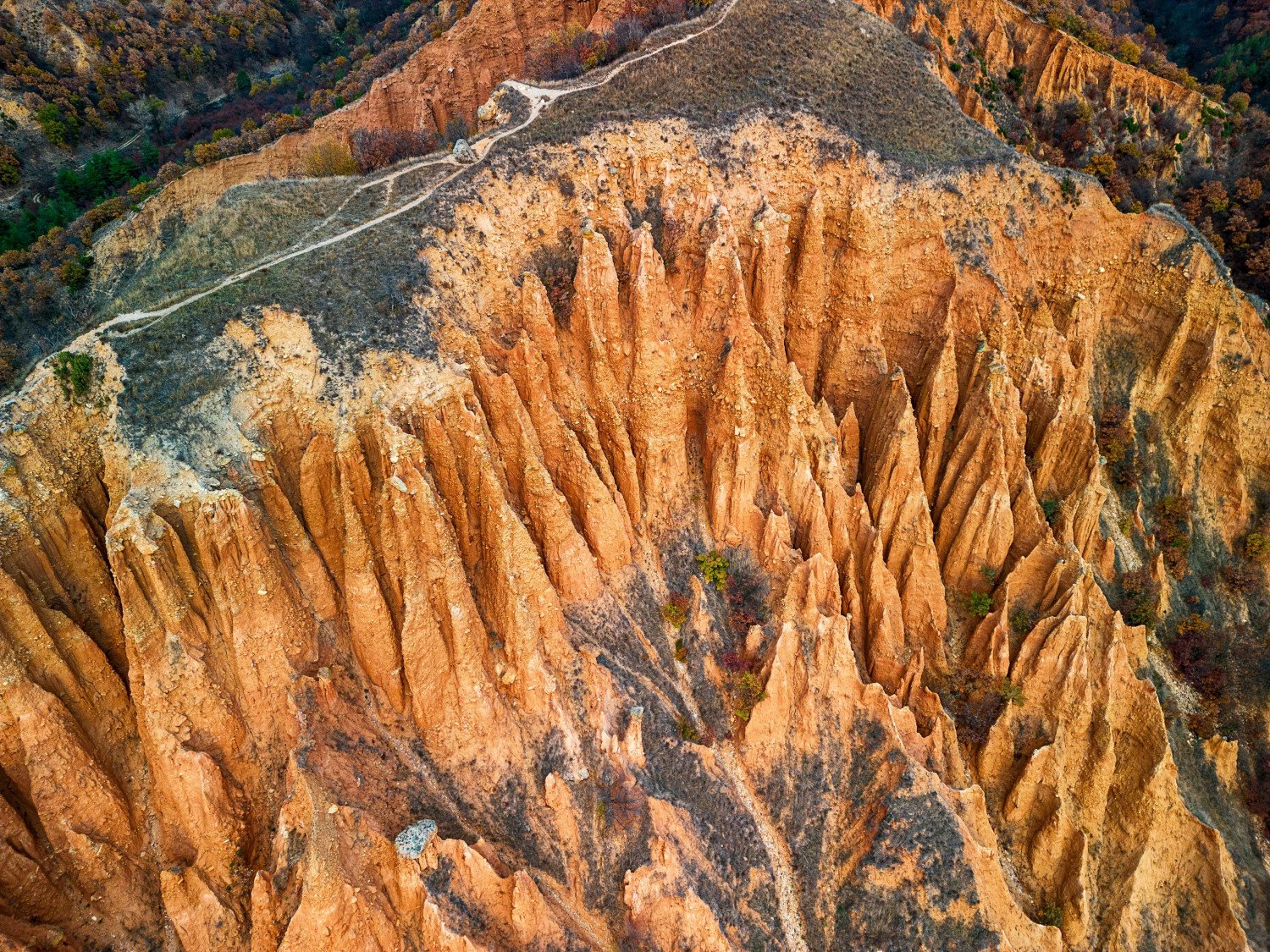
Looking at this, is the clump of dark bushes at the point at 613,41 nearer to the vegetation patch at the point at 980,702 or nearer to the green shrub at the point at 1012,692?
the vegetation patch at the point at 980,702


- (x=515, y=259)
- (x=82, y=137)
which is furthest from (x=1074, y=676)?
(x=82, y=137)

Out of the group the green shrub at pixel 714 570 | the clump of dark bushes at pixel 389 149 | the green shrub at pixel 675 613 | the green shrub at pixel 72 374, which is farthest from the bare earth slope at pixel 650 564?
the clump of dark bushes at pixel 389 149

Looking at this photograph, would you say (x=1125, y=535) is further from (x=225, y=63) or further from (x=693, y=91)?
(x=225, y=63)

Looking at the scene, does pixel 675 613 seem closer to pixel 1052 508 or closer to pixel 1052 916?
pixel 1052 916

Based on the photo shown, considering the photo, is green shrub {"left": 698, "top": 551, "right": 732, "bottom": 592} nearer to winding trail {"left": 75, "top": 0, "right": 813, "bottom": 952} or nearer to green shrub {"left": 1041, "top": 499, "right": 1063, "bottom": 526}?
winding trail {"left": 75, "top": 0, "right": 813, "bottom": 952}

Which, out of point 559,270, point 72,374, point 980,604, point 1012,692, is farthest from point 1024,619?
point 72,374

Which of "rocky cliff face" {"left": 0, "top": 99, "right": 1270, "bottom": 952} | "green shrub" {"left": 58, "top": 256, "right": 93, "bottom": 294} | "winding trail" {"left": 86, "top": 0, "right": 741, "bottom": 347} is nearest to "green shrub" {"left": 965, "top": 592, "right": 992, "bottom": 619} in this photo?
"rocky cliff face" {"left": 0, "top": 99, "right": 1270, "bottom": 952}

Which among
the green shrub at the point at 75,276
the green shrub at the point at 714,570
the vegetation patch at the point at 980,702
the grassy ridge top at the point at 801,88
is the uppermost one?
the grassy ridge top at the point at 801,88
